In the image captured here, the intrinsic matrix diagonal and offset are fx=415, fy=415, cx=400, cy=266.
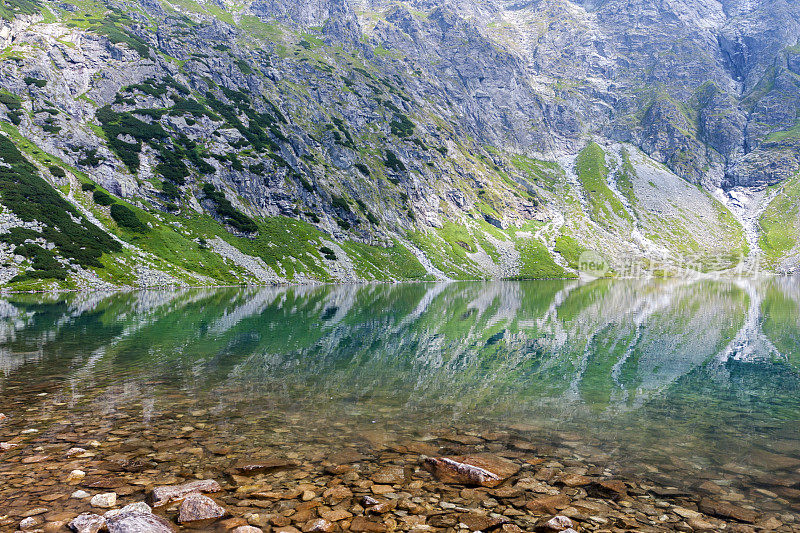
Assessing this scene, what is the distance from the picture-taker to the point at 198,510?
26.9 ft

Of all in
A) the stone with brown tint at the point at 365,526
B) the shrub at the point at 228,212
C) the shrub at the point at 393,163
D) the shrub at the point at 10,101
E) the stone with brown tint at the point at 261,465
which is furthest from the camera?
the shrub at the point at 393,163

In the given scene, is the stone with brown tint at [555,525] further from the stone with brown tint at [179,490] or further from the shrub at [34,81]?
the shrub at [34,81]

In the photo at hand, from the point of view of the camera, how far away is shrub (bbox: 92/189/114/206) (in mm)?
102312

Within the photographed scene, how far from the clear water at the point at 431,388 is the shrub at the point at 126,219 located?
6674cm

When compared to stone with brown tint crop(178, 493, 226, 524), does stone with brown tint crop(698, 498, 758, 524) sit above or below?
above

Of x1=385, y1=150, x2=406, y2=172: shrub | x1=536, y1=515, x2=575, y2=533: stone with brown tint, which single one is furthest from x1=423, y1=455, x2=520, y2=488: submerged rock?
x1=385, y1=150, x2=406, y2=172: shrub

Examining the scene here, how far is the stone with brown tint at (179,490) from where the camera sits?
8.69 metres

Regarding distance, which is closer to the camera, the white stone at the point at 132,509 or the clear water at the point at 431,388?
the white stone at the point at 132,509

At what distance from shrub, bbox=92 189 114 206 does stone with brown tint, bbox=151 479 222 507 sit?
384 ft

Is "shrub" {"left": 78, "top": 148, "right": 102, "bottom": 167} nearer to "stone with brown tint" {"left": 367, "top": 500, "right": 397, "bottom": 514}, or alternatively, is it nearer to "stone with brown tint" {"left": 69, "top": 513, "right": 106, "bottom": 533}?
"stone with brown tint" {"left": 69, "top": 513, "right": 106, "bottom": 533}

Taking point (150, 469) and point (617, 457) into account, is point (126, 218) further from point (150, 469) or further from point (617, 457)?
point (617, 457)

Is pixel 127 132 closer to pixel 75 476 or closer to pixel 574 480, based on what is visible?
pixel 75 476

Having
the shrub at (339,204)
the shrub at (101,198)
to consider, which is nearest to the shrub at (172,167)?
the shrub at (101,198)

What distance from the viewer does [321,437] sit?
1315 cm
